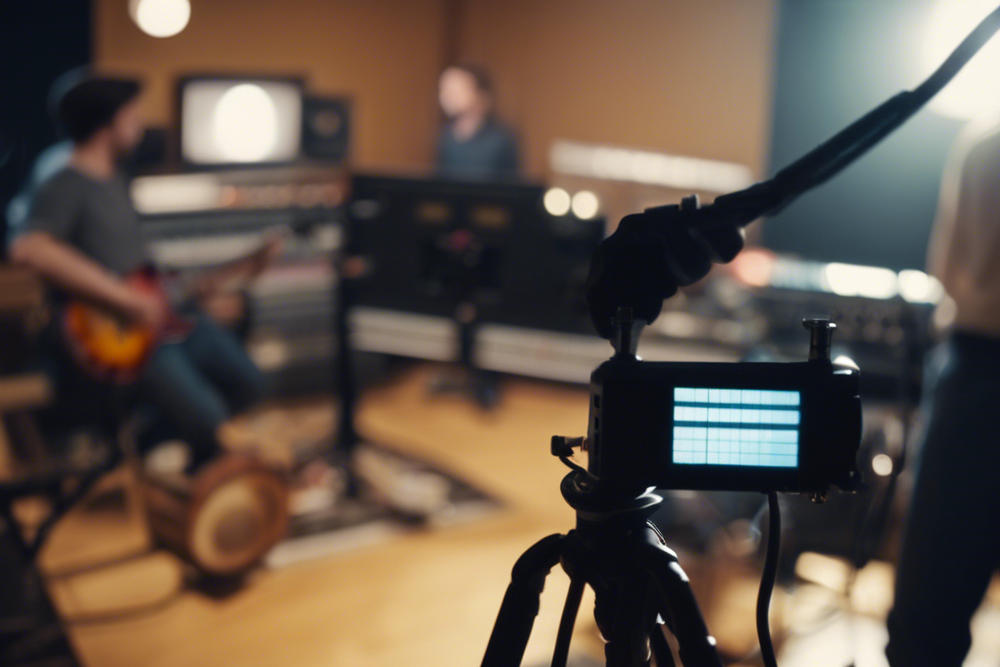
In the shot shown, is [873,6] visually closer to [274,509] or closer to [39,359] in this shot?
[274,509]

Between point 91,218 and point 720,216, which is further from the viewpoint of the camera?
point 91,218

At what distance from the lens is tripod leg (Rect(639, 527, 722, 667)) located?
81 centimetres

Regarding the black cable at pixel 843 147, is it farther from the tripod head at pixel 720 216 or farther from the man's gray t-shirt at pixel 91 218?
the man's gray t-shirt at pixel 91 218

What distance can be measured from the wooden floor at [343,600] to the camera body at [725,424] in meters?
1.62

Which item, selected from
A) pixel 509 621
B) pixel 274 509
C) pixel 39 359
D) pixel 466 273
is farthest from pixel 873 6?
pixel 509 621

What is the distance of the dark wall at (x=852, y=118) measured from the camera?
459 cm

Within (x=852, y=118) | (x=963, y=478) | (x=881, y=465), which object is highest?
(x=852, y=118)

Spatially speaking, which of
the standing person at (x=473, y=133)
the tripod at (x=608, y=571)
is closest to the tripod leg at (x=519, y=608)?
the tripod at (x=608, y=571)

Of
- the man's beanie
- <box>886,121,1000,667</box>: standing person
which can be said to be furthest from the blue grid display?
the man's beanie

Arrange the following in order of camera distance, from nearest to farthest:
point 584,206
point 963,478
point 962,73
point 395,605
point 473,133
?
point 963,478 < point 962,73 < point 395,605 < point 584,206 < point 473,133

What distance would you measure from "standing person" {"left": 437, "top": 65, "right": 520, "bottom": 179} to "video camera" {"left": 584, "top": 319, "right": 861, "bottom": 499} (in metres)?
4.84

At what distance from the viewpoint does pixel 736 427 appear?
85cm

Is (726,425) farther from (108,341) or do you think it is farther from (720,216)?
(108,341)

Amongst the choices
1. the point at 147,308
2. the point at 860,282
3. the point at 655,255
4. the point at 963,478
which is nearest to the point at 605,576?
the point at 655,255
